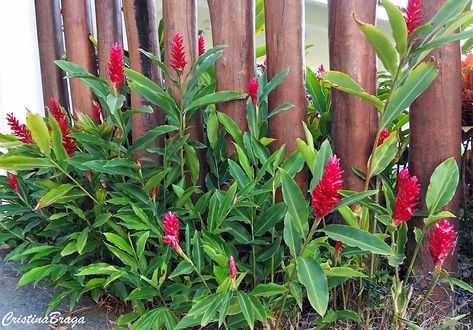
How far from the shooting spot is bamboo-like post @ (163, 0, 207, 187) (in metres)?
0.92

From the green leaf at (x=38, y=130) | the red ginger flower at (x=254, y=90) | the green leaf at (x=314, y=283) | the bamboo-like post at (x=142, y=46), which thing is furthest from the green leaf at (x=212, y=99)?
the green leaf at (x=314, y=283)

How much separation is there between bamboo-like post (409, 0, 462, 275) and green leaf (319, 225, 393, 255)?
0.96 ft

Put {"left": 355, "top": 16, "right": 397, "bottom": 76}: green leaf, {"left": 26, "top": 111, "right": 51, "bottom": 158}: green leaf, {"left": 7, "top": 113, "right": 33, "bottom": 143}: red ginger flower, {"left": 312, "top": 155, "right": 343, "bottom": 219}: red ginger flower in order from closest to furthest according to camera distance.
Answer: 1. {"left": 312, "top": 155, "right": 343, "bottom": 219}: red ginger flower
2. {"left": 355, "top": 16, "right": 397, "bottom": 76}: green leaf
3. {"left": 26, "top": 111, "right": 51, "bottom": 158}: green leaf
4. {"left": 7, "top": 113, "right": 33, "bottom": 143}: red ginger flower

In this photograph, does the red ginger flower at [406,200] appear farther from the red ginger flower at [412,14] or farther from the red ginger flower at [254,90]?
the red ginger flower at [254,90]

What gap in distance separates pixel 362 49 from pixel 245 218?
1.37 ft

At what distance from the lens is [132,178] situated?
0.86 metres

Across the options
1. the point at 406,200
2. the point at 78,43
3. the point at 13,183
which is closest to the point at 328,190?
the point at 406,200

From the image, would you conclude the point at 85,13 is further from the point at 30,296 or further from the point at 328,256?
the point at 328,256

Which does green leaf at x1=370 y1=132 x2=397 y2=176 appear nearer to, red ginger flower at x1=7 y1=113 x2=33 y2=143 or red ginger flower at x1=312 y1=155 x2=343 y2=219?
red ginger flower at x1=312 y1=155 x2=343 y2=219

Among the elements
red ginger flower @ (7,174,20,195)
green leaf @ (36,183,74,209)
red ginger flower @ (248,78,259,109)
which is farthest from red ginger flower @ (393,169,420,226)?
red ginger flower @ (7,174,20,195)

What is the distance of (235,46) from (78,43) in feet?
1.69

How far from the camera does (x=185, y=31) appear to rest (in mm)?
933

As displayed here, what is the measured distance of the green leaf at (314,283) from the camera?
1.77 feet

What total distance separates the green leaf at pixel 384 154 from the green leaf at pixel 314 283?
0.79 feet
